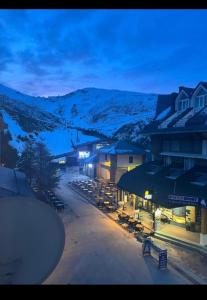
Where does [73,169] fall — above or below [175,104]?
below

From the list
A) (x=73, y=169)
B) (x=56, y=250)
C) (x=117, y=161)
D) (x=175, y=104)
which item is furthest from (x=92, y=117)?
(x=56, y=250)

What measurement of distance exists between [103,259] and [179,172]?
6.49m

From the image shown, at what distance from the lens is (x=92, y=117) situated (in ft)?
262

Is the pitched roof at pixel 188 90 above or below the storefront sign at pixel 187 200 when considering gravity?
above

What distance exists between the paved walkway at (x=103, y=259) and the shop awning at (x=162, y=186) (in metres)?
1.95

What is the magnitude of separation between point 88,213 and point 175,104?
24.5ft

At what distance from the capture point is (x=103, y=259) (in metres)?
9.80

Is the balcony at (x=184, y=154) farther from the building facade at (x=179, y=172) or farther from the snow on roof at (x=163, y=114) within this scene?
the snow on roof at (x=163, y=114)

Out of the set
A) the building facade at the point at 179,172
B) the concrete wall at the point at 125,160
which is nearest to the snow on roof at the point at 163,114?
the building facade at the point at 179,172

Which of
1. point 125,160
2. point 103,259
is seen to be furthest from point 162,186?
point 125,160

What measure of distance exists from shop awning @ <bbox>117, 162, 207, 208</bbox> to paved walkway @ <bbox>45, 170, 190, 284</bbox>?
195 cm

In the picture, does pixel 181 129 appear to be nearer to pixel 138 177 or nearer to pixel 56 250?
pixel 138 177

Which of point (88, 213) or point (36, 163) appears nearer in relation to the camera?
point (88, 213)

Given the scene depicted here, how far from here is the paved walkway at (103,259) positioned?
27.2 feet
